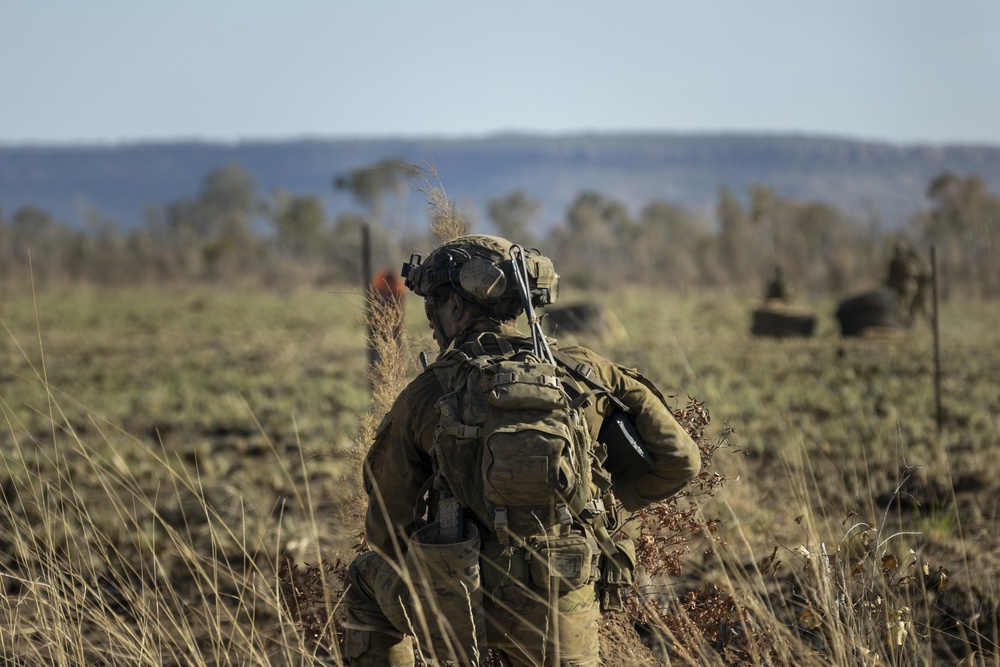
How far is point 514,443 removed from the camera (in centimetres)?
263

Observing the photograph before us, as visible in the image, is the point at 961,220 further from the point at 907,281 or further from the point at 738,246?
the point at 907,281

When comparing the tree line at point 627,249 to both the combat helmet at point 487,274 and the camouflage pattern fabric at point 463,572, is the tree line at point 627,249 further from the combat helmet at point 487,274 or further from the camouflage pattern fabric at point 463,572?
the camouflage pattern fabric at point 463,572

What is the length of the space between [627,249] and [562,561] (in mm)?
84576

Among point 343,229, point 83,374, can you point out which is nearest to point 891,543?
point 83,374

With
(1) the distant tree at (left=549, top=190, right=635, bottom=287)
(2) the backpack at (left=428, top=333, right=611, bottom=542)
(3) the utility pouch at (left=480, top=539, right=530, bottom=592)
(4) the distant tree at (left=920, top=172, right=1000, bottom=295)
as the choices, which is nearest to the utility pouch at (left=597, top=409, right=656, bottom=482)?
(2) the backpack at (left=428, top=333, right=611, bottom=542)

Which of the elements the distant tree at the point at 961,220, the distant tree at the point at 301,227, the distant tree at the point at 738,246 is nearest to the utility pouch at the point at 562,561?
the distant tree at the point at 738,246

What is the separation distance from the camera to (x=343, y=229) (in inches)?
3300

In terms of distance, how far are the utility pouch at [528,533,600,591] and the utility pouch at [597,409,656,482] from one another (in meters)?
0.35

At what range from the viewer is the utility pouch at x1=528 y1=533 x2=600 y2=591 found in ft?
9.16

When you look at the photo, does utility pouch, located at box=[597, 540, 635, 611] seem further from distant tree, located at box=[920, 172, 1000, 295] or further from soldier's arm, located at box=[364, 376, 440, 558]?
distant tree, located at box=[920, 172, 1000, 295]

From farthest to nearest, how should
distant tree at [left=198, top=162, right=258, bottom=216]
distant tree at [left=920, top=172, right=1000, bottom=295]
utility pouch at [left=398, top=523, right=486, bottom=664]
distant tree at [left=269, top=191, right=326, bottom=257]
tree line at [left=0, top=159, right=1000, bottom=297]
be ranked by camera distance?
distant tree at [left=198, top=162, right=258, bottom=216] → distant tree at [left=269, top=191, right=326, bottom=257] → distant tree at [left=920, top=172, right=1000, bottom=295] → tree line at [left=0, top=159, right=1000, bottom=297] → utility pouch at [left=398, top=523, right=486, bottom=664]

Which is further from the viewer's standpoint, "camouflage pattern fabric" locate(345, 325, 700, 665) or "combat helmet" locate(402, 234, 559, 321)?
"combat helmet" locate(402, 234, 559, 321)

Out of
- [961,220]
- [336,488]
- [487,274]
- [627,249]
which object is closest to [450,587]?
[487,274]

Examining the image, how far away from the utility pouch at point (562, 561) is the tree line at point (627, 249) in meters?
5.10
